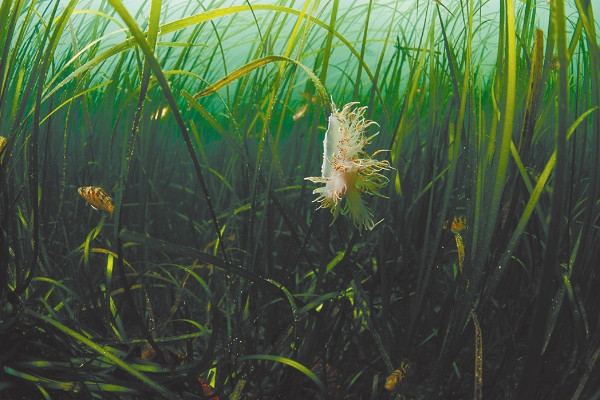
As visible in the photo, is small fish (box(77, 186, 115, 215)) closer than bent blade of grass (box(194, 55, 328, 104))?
No

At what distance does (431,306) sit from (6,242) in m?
0.64

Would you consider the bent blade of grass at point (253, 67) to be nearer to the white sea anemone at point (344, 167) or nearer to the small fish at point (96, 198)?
the white sea anemone at point (344, 167)

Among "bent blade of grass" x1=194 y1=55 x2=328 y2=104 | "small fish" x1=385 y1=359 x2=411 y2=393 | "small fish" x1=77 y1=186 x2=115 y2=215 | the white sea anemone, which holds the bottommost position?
"small fish" x1=385 y1=359 x2=411 y2=393

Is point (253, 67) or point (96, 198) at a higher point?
point (253, 67)

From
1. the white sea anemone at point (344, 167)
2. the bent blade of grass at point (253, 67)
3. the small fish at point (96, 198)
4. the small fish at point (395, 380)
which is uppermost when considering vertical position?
the bent blade of grass at point (253, 67)

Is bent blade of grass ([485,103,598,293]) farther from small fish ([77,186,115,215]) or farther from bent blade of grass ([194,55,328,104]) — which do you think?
small fish ([77,186,115,215])

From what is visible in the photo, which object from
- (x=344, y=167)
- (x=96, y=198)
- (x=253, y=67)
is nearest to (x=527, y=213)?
(x=344, y=167)

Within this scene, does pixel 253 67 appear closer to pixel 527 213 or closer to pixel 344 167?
pixel 344 167

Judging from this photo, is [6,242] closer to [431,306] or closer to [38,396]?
[38,396]

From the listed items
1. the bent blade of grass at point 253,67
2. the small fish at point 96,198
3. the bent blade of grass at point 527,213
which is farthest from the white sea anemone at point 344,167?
the small fish at point 96,198

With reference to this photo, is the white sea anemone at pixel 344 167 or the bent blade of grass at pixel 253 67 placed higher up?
the bent blade of grass at pixel 253 67

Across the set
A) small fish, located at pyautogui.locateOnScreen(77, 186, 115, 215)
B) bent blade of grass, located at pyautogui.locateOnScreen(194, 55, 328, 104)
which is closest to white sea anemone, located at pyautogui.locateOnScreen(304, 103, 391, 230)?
bent blade of grass, located at pyautogui.locateOnScreen(194, 55, 328, 104)

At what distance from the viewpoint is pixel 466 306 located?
588 millimetres

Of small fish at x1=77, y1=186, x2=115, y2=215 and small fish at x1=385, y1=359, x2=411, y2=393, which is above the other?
small fish at x1=77, y1=186, x2=115, y2=215
